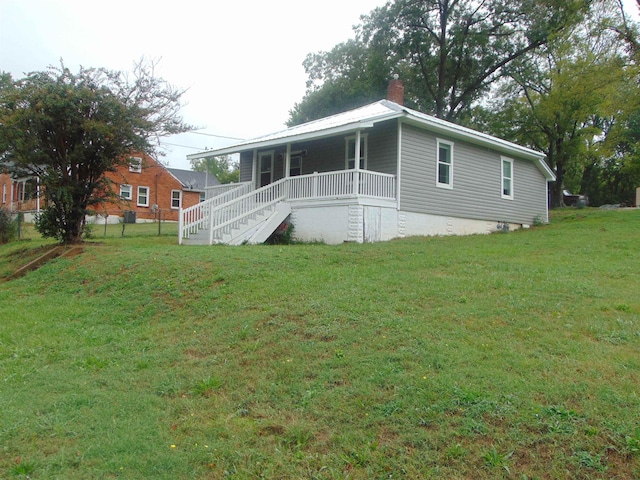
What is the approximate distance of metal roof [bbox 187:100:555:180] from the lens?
46.2 ft

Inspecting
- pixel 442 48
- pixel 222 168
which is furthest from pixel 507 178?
pixel 222 168

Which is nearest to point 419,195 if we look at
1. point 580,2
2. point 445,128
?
point 445,128

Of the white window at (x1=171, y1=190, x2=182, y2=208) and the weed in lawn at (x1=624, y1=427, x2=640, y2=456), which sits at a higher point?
the white window at (x1=171, y1=190, x2=182, y2=208)

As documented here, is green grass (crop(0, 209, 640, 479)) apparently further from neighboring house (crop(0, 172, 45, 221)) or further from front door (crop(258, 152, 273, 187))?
neighboring house (crop(0, 172, 45, 221))

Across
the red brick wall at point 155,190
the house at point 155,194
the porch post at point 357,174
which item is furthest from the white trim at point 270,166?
the red brick wall at point 155,190

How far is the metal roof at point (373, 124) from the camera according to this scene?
14.1 metres

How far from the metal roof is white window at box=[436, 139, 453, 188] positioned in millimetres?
391

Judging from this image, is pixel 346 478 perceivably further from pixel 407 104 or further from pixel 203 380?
pixel 407 104

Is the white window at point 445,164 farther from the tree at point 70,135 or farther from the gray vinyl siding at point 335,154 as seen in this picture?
the tree at point 70,135

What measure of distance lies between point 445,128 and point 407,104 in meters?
19.2

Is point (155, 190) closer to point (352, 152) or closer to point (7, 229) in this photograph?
point (7, 229)

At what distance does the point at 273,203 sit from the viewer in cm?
1551

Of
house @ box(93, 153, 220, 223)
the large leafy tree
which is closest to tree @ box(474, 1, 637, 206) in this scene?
the large leafy tree

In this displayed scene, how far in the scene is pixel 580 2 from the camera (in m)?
23.3
